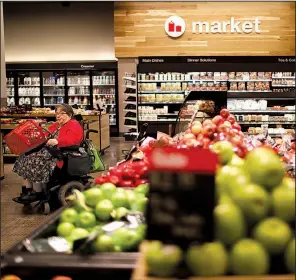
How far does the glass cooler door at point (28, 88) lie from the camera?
17594 mm

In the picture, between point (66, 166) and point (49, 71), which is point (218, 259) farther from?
point (49, 71)

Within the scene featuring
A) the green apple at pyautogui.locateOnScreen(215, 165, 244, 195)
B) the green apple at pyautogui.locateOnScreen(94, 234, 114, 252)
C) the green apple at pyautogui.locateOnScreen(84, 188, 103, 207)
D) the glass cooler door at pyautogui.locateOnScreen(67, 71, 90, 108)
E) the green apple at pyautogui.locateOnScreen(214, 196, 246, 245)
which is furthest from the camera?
the glass cooler door at pyautogui.locateOnScreen(67, 71, 90, 108)

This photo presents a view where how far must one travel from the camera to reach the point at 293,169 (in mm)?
2799

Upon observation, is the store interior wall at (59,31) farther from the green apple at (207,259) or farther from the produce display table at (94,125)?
the green apple at (207,259)

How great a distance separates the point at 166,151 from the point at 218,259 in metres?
0.33

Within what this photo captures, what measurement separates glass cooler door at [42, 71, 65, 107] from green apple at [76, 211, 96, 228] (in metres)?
15.3

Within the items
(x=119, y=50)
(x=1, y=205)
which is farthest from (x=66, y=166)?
(x=119, y=50)

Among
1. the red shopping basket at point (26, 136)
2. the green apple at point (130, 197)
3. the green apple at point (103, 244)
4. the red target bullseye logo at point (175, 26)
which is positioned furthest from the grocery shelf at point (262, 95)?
the green apple at point (103, 244)

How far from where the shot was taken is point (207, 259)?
145 centimetres

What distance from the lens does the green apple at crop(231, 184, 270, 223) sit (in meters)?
1.58

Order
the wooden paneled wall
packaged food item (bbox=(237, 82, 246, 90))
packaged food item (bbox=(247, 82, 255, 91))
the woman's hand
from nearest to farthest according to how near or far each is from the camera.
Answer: the woman's hand, packaged food item (bbox=(247, 82, 255, 91)), packaged food item (bbox=(237, 82, 246, 90)), the wooden paneled wall

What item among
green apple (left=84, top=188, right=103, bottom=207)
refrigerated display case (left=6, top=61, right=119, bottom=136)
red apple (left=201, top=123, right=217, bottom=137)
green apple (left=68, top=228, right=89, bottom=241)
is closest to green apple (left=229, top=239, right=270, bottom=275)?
green apple (left=68, top=228, right=89, bottom=241)

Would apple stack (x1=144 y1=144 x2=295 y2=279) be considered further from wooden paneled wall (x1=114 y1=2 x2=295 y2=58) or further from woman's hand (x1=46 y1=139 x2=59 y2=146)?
wooden paneled wall (x1=114 y1=2 x2=295 y2=58)

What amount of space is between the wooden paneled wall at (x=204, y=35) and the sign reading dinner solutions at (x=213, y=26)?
91 millimetres
